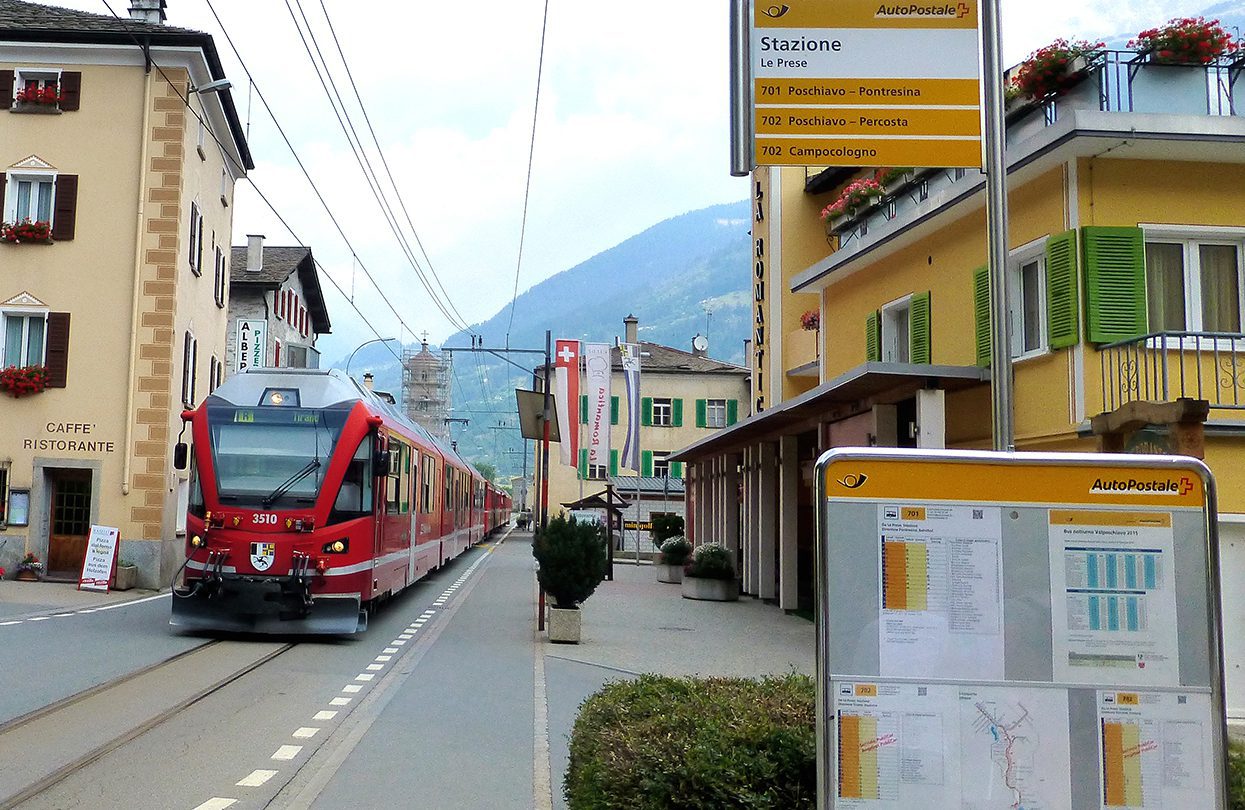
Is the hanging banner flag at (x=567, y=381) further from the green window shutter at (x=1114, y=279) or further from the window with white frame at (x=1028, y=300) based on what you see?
the green window shutter at (x=1114, y=279)

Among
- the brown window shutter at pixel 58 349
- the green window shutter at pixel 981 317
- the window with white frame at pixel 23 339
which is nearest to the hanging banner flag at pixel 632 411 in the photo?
the brown window shutter at pixel 58 349

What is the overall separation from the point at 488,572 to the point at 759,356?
11.5 meters

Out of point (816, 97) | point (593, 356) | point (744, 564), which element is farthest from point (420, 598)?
point (816, 97)

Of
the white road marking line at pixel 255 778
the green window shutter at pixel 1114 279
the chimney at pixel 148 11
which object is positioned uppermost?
the chimney at pixel 148 11

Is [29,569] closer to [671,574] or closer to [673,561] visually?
[671,574]

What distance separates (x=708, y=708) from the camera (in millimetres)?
5184

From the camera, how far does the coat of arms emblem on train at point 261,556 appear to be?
583 inches

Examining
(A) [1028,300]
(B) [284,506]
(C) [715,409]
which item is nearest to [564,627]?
(B) [284,506]

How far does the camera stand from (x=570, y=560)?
16.4 meters

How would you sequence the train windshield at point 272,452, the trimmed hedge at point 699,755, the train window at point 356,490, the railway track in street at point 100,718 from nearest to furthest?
the trimmed hedge at point 699,755, the railway track in street at point 100,718, the train windshield at point 272,452, the train window at point 356,490

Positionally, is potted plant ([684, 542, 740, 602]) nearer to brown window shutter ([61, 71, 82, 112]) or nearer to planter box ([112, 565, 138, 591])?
planter box ([112, 565, 138, 591])

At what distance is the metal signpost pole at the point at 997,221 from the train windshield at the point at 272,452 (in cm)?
1101

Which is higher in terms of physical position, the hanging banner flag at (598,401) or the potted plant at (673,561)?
the hanging banner flag at (598,401)

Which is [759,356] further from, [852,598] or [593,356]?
[852,598]
